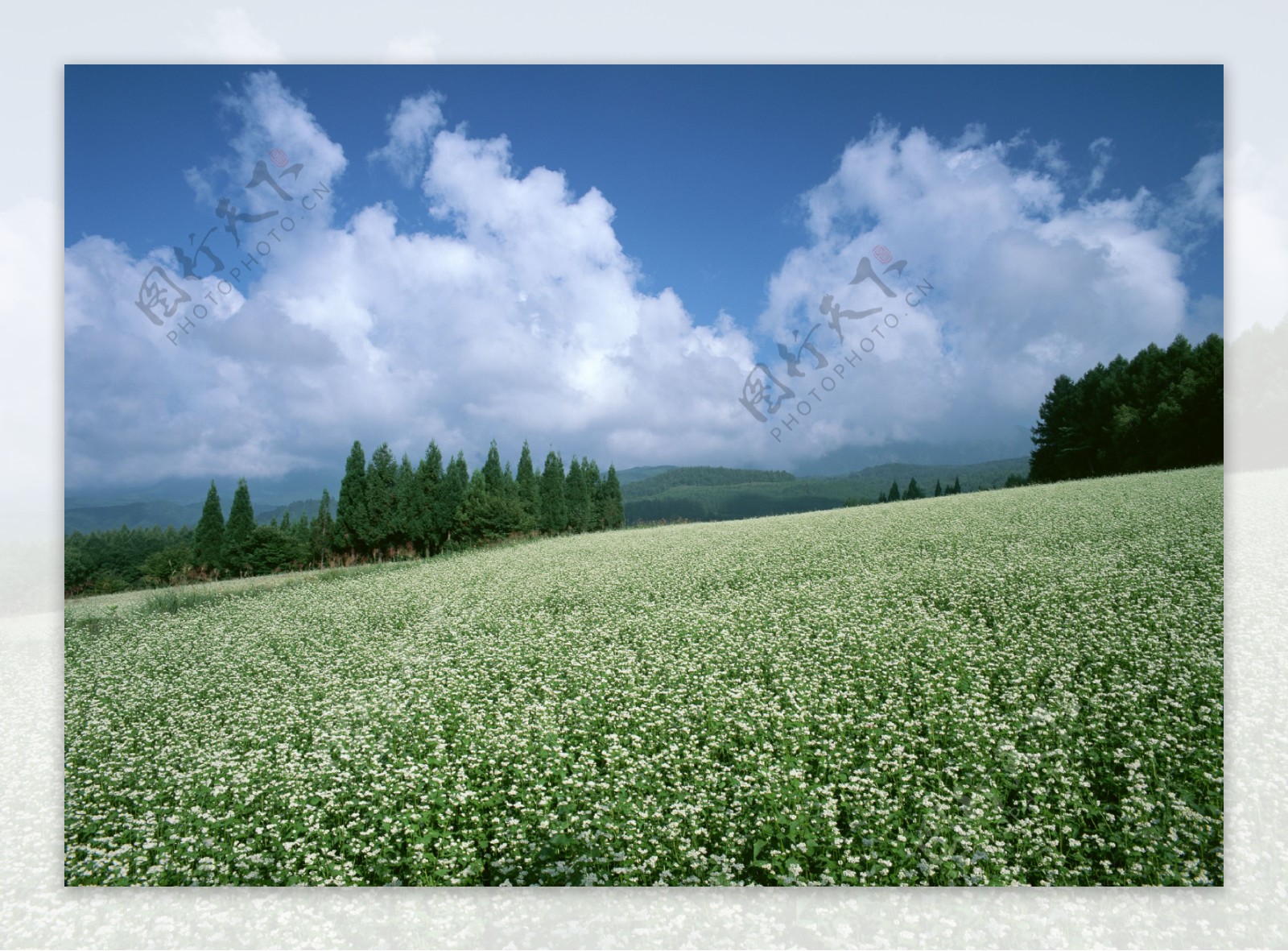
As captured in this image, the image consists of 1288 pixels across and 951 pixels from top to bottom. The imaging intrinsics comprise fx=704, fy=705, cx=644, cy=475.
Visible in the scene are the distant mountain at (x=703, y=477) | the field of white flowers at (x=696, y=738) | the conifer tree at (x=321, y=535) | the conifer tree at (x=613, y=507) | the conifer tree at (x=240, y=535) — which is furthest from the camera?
the conifer tree at (x=613, y=507)

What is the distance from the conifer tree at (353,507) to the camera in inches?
406

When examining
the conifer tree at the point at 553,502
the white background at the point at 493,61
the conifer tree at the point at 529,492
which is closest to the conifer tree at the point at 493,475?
the conifer tree at the point at 529,492

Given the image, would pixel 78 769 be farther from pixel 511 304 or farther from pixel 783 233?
pixel 783 233

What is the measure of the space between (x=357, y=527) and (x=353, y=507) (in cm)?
109

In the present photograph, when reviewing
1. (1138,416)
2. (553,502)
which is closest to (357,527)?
(553,502)

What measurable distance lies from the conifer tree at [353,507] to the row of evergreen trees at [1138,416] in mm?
9156

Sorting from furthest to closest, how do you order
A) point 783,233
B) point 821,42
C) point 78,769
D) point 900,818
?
1. point 783,233
2. point 821,42
3. point 78,769
4. point 900,818

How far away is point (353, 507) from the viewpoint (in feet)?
44.7

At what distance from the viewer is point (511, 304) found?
23.8 feet

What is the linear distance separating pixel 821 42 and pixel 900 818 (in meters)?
6.66

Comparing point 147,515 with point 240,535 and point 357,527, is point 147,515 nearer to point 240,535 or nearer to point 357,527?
point 240,535

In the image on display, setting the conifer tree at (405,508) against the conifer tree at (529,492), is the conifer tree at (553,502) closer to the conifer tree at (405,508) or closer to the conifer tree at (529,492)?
the conifer tree at (529,492)

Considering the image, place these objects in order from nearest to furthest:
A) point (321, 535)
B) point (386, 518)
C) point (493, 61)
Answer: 1. point (493, 61)
2. point (321, 535)
3. point (386, 518)

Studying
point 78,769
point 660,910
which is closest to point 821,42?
point 660,910
